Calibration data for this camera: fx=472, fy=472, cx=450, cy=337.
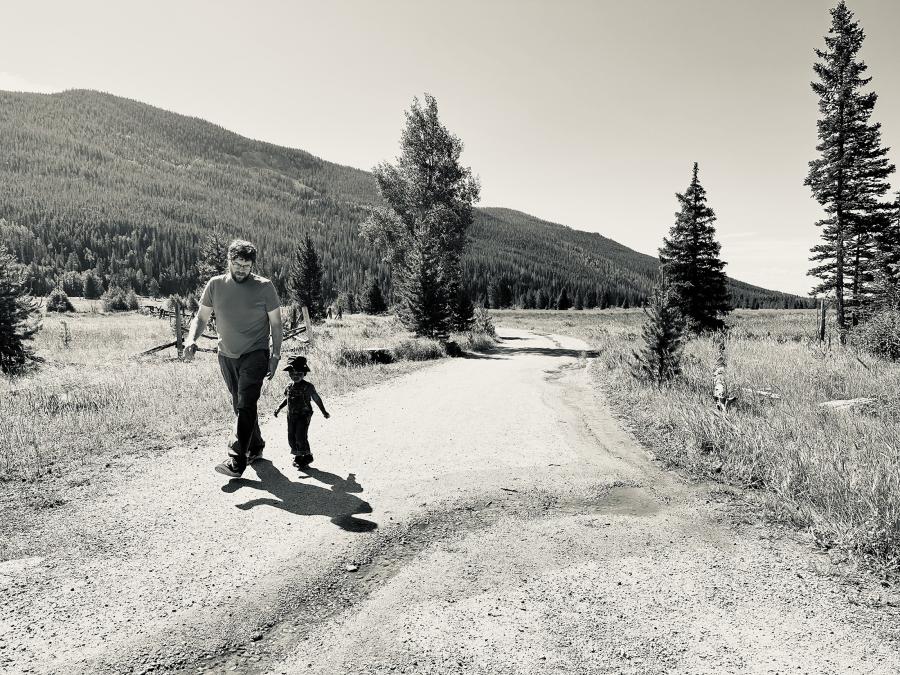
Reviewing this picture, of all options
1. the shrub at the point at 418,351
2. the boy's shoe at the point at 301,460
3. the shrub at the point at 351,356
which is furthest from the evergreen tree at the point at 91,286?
the boy's shoe at the point at 301,460

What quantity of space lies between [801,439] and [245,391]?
647 centimetres

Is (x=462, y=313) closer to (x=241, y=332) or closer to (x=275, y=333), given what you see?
(x=275, y=333)

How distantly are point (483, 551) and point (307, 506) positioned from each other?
1.68 m

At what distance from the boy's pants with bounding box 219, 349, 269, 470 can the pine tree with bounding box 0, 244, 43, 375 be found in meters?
14.4

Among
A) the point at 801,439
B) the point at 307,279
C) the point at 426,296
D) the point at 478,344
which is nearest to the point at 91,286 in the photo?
the point at 307,279

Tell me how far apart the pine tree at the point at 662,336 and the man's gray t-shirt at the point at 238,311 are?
846 centimetres

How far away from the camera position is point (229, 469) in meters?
4.93

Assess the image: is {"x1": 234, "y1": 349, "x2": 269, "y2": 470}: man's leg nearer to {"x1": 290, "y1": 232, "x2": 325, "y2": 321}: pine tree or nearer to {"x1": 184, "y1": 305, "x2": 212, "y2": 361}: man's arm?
{"x1": 184, "y1": 305, "x2": 212, "y2": 361}: man's arm

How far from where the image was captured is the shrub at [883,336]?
1323 cm

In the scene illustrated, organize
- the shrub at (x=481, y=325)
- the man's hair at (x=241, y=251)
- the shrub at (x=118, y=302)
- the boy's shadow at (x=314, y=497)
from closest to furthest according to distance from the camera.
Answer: the boy's shadow at (x=314, y=497)
the man's hair at (x=241, y=251)
the shrub at (x=481, y=325)
the shrub at (x=118, y=302)

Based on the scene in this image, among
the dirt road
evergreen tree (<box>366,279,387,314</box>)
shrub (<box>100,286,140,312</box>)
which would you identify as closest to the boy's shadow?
the dirt road

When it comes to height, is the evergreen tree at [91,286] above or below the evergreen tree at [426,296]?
above

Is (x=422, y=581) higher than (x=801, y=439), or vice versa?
(x=801, y=439)

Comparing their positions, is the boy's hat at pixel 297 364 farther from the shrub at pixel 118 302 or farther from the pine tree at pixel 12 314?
the shrub at pixel 118 302
